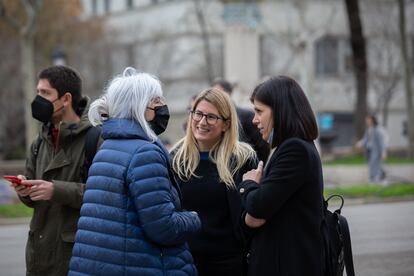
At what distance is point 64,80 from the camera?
5508 mm

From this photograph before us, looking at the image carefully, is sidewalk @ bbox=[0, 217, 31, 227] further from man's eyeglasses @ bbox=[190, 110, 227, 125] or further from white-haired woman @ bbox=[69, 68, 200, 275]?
white-haired woman @ bbox=[69, 68, 200, 275]

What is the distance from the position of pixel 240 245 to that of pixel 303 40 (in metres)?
21.3

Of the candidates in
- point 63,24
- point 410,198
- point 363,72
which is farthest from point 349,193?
point 63,24

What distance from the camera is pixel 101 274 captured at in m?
4.12

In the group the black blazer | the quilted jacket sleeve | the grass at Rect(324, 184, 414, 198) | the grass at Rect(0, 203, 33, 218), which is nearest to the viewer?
the quilted jacket sleeve

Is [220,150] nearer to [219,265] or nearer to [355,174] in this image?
[219,265]

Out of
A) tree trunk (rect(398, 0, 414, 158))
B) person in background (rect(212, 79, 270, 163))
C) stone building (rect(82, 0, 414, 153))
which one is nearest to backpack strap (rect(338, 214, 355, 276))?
person in background (rect(212, 79, 270, 163))

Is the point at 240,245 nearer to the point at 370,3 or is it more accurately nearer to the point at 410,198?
the point at 410,198

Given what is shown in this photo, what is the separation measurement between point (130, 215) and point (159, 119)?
2.15ft

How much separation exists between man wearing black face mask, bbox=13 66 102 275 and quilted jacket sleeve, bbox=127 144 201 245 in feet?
3.54

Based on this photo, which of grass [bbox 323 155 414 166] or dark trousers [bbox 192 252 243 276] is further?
grass [bbox 323 155 414 166]

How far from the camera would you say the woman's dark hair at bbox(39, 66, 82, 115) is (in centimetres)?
549

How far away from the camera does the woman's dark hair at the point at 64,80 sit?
5492mm

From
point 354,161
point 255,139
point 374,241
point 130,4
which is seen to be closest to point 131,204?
point 255,139
